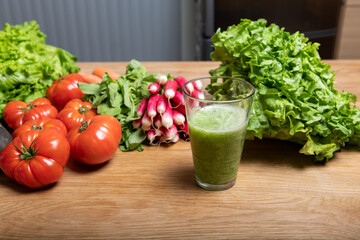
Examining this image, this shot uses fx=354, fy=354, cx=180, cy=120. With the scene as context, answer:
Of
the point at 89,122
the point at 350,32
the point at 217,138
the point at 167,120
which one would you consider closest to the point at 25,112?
the point at 89,122

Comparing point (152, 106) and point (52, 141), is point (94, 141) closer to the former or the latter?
point (52, 141)

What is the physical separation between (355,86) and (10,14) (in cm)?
283

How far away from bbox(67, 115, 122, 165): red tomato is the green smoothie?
0.27 m

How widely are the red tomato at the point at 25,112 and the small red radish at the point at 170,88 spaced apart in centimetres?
41

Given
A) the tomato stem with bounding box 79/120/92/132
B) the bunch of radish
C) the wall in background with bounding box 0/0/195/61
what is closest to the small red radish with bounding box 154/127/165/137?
the bunch of radish

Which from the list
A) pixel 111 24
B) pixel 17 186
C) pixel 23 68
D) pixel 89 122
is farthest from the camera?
pixel 111 24

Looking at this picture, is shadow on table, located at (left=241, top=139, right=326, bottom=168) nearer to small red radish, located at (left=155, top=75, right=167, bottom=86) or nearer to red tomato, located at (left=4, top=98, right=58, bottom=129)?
small red radish, located at (left=155, top=75, right=167, bottom=86)

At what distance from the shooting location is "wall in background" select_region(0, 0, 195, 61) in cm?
305

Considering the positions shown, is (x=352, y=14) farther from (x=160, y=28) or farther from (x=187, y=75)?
(x=187, y=75)

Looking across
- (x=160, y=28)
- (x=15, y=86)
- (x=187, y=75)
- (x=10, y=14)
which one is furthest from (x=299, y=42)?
(x=10, y=14)

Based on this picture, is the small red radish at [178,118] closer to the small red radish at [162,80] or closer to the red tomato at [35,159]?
the small red radish at [162,80]

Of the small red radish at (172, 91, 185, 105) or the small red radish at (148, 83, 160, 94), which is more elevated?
the small red radish at (148, 83, 160, 94)

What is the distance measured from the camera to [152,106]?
116 centimetres

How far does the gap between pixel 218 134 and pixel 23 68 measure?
3.21 ft
